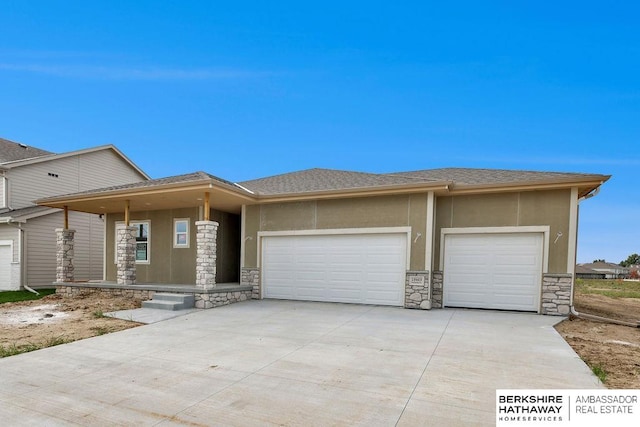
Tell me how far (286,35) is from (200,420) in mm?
14205

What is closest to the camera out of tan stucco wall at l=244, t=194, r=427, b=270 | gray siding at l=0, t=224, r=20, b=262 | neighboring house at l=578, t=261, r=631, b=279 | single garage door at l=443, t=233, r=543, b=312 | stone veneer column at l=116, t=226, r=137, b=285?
single garage door at l=443, t=233, r=543, b=312

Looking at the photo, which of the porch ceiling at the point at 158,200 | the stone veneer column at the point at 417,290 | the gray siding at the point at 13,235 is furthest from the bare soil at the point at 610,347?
the gray siding at the point at 13,235

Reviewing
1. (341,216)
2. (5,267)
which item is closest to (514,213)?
(341,216)

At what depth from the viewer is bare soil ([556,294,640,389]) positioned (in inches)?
171

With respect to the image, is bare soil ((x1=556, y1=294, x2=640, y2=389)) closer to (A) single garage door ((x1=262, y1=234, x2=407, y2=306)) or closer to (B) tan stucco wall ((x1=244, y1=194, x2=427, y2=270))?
(B) tan stucco wall ((x1=244, y1=194, x2=427, y2=270))

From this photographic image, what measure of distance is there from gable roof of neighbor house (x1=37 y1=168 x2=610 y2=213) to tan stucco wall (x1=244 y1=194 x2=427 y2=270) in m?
0.29

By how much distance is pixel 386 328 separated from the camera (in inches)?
277

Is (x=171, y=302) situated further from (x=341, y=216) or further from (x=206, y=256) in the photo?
(x=341, y=216)

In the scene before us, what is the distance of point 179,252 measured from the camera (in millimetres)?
12828

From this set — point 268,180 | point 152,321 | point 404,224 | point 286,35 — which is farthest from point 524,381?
point 286,35

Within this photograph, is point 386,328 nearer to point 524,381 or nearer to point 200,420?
point 524,381

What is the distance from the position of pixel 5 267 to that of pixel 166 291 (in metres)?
10.1

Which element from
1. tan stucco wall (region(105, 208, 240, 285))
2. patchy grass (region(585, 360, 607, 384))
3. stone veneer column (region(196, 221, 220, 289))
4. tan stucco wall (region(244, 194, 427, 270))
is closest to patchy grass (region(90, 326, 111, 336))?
stone veneer column (region(196, 221, 220, 289))

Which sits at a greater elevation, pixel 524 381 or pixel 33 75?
pixel 33 75
